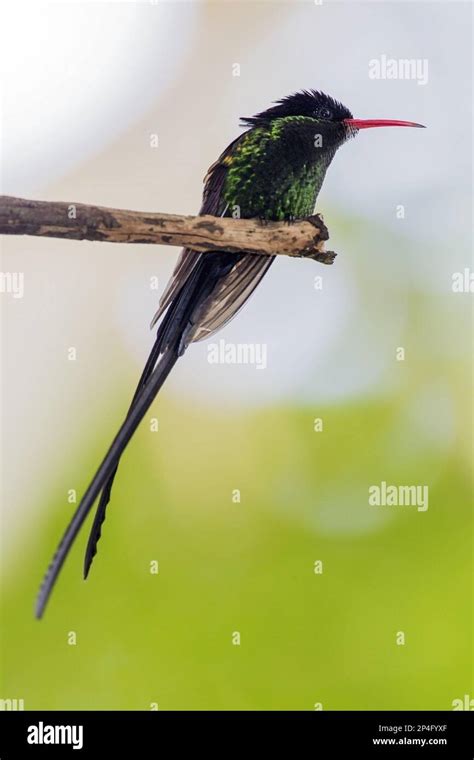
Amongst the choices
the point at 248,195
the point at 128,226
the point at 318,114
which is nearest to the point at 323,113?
the point at 318,114

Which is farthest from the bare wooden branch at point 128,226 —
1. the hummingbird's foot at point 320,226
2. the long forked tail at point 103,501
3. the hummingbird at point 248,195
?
the long forked tail at point 103,501

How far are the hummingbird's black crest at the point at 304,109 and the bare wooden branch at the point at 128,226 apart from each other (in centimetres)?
46

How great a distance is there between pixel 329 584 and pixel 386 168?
167cm

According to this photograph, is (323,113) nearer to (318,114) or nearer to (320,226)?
(318,114)

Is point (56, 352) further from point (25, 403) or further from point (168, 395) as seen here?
point (168, 395)

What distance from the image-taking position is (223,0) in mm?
2982

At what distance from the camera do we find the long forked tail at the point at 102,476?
2082 millimetres

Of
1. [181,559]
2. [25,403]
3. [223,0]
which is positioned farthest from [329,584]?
[223,0]

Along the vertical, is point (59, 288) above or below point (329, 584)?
above

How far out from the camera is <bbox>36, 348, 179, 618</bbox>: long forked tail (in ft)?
6.83

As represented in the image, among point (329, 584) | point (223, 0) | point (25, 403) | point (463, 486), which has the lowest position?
point (329, 584)

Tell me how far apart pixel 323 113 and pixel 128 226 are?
2.94 ft

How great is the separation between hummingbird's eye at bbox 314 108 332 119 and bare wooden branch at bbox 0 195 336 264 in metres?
0.47

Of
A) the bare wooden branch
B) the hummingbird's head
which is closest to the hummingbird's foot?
the bare wooden branch
